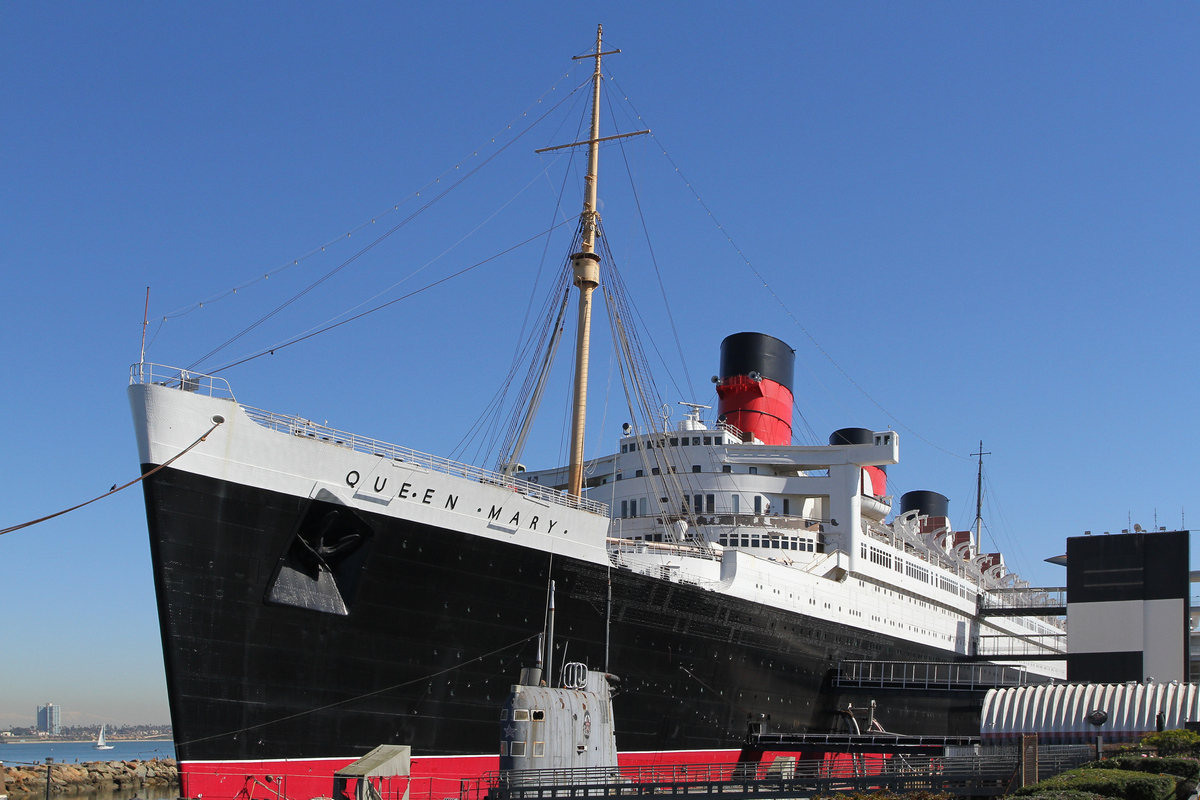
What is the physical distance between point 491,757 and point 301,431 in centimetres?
881

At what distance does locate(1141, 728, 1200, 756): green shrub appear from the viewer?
23.5 meters

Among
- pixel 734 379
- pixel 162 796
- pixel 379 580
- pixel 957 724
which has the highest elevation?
pixel 734 379

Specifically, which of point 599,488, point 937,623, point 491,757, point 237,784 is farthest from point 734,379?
point 237,784

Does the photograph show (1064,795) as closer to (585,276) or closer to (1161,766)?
(1161,766)

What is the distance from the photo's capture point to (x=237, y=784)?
63.9 feet

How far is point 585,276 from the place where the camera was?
32000 mm

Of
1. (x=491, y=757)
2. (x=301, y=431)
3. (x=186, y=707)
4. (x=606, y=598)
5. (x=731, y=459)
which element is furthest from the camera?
(x=731, y=459)

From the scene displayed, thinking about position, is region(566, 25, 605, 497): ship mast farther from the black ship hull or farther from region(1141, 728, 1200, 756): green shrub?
region(1141, 728, 1200, 756): green shrub

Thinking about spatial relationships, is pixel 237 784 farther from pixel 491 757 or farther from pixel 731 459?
pixel 731 459

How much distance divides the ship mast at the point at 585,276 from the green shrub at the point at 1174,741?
16.4 m

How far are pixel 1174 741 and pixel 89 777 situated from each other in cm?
5848

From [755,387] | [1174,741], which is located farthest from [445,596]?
[755,387]

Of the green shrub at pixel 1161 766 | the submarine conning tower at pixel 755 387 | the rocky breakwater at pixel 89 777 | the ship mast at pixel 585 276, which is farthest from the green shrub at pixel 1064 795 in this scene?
the rocky breakwater at pixel 89 777

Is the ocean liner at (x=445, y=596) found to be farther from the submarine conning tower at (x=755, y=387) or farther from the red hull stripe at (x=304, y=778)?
the submarine conning tower at (x=755, y=387)
